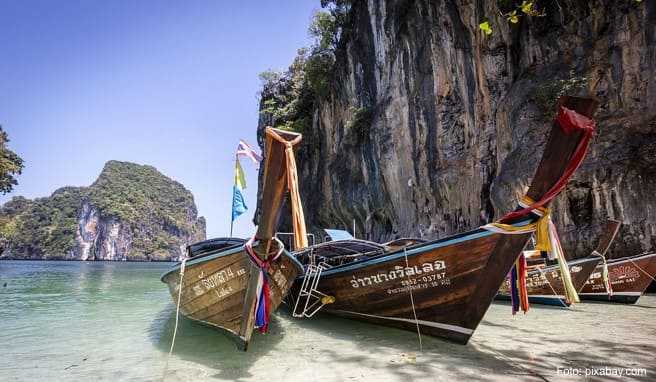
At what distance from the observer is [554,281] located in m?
8.53

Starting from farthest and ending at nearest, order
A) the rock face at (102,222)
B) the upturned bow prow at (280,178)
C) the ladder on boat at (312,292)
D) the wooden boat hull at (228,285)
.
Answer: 1. the rock face at (102,222)
2. the ladder on boat at (312,292)
3. the wooden boat hull at (228,285)
4. the upturned bow prow at (280,178)

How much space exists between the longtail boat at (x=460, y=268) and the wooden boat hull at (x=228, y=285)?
1.21m

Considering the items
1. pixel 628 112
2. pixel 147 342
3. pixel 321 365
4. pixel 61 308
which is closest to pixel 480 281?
pixel 321 365

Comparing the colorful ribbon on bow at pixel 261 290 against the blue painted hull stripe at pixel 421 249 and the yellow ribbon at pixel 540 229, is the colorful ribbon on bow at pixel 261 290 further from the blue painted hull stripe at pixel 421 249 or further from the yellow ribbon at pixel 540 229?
the yellow ribbon at pixel 540 229

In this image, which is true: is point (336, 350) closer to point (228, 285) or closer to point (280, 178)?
point (228, 285)

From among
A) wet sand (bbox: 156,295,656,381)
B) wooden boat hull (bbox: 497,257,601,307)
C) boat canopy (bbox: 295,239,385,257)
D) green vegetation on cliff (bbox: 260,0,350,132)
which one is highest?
green vegetation on cliff (bbox: 260,0,350,132)

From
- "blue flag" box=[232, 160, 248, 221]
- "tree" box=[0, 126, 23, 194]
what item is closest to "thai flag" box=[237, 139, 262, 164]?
"blue flag" box=[232, 160, 248, 221]

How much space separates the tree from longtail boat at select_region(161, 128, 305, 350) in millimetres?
31203

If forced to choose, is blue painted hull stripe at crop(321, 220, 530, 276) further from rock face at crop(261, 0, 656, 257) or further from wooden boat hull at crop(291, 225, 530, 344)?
rock face at crop(261, 0, 656, 257)

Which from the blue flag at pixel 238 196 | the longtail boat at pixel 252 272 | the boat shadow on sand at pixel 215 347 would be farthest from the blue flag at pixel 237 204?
the boat shadow on sand at pixel 215 347

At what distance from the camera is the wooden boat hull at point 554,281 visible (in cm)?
834

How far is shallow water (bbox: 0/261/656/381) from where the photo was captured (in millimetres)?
3875

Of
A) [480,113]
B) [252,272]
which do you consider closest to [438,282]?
[252,272]

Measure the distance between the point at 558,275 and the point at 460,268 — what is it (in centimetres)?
556
